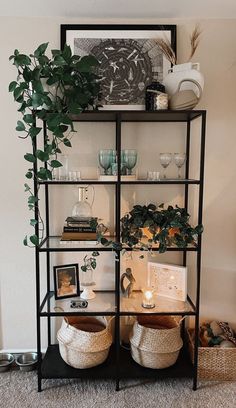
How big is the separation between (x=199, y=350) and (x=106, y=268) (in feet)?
2.64

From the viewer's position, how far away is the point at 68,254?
2.25 metres

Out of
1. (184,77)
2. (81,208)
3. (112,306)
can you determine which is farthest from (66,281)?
(184,77)

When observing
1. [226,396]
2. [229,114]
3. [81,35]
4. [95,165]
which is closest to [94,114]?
[95,165]

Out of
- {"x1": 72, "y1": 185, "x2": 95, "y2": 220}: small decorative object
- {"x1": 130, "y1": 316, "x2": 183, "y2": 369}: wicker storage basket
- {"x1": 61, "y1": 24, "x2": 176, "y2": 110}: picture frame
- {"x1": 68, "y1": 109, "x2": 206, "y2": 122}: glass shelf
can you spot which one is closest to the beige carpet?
{"x1": 130, "y1": 316, "x2": 183, "y2": 369}: wicker storage basket

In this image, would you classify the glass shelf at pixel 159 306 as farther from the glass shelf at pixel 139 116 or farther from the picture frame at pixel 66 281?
the glass shelf at pixel 139 116

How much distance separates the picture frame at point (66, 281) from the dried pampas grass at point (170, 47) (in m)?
1.50

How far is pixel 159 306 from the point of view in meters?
2.02

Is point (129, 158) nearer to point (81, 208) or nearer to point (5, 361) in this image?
point (81, 208)

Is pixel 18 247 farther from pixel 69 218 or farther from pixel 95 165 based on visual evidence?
pixel 95 165

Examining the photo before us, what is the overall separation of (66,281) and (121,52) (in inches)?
61.7

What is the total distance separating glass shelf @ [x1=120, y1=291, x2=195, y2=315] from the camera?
1953 millimetres

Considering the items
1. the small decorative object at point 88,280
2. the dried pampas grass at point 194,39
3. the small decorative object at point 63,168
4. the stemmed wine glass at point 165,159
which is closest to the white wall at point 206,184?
the dried pampas grass at point 194,39

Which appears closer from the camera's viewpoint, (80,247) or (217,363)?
(80,247)

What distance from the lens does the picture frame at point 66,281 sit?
215 centimetres
